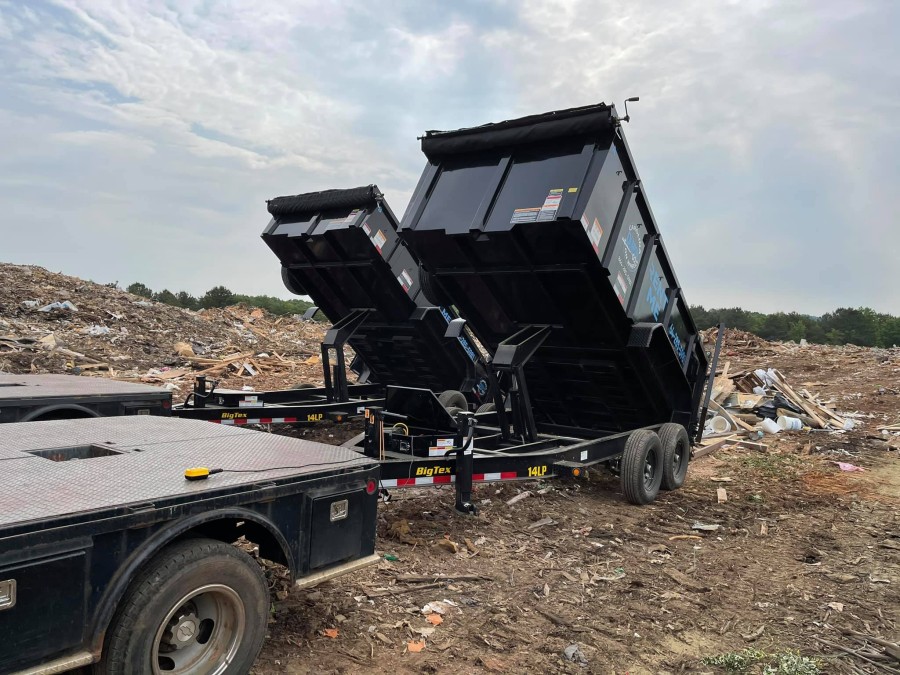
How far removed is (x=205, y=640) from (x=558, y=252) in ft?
13.5

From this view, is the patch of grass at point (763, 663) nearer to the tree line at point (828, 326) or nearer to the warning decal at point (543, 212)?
the warning decal at point (543, 212)

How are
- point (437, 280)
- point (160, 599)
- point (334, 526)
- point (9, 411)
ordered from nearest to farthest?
1. point (160, 599)
2. point (334, 526)
3. point (9, 411)
4. point (437, 280)

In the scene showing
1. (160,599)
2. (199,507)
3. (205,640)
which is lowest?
(205,640)

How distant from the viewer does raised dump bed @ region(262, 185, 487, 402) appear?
838cm

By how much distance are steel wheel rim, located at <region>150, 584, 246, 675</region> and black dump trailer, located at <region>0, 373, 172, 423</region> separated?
10.7 feet

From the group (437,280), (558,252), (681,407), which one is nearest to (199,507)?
(558,252)

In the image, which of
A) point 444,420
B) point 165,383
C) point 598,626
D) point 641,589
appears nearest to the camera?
point 598,626

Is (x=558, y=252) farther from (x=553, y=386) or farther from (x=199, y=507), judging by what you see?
Answer: (x=199, y=507)

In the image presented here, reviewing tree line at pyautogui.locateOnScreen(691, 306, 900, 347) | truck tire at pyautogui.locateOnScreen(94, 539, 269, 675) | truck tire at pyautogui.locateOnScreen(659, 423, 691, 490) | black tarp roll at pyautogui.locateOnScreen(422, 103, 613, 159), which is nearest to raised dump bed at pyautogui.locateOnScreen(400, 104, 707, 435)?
black tarp roll at pyautogui.locateOnScreen(422, 103, 613, 159)

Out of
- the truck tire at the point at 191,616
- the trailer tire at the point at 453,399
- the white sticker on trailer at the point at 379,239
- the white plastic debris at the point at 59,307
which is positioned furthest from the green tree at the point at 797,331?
the truck tire at the point at 191,616

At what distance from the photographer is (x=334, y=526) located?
348 cm

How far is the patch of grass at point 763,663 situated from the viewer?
363cm

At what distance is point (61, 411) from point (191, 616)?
136 inches

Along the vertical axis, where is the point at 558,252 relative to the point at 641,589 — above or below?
above
